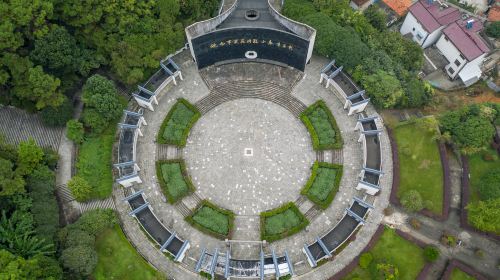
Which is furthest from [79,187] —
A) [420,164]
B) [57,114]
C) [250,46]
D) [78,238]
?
[420,164]

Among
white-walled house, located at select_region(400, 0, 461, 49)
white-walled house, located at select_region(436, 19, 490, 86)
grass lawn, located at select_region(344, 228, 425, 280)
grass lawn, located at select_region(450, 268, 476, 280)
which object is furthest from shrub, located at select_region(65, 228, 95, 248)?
white-walled house, located at select_region(436, 19, 490, 86)

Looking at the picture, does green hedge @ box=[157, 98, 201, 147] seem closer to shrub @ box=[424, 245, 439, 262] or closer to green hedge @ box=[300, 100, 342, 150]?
green hedge @ box=[300, 100, 342, 150]

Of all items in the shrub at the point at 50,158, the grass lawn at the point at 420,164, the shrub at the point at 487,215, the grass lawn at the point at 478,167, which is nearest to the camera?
the shrub at the point at 487,215

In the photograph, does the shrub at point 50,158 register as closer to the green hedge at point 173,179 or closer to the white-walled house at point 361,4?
the green hedge at point 173,179

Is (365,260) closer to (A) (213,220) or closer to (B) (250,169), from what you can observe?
(B) (250,169)

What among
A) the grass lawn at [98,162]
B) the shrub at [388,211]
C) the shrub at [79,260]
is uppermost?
the grass lawn at [98,162]

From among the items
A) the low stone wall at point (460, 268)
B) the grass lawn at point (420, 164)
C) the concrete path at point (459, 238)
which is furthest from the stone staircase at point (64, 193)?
the low stone wall at point (460, 268)

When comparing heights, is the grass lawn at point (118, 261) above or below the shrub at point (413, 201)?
below
